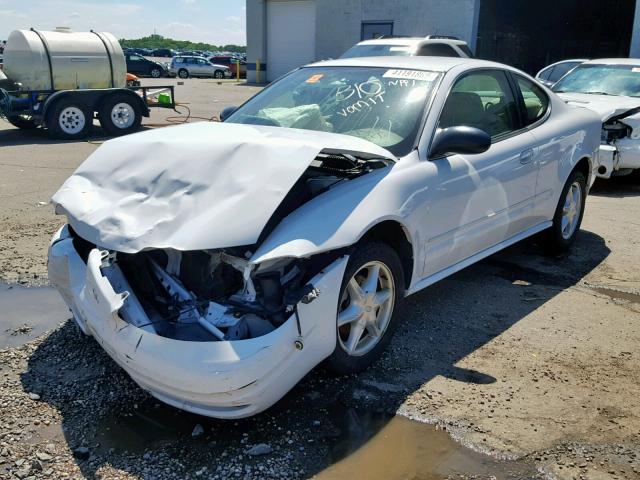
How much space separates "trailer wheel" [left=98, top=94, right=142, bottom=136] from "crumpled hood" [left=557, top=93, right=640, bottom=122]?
899 cm

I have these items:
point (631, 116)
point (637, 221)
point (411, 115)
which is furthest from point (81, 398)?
point (631, 116)

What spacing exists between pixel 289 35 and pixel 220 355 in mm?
29647

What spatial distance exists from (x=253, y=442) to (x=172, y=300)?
2.68ft

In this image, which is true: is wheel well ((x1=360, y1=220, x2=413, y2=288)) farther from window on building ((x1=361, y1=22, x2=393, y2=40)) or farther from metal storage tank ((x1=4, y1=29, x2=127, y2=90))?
window on building ((x1=361, y1=22, x2=393, y2=40))

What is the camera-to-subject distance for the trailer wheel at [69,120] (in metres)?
12.7

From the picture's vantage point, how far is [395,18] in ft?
85.9

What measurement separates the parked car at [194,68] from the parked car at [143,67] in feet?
5.42

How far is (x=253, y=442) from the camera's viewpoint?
2963 millimetres

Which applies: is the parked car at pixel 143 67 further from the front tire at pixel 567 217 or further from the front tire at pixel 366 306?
the front tire at pixel 366 306

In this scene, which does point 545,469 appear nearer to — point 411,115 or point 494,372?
point 494,372

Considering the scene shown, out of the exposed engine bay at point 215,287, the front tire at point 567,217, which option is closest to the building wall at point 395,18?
the front tire at point 567,217

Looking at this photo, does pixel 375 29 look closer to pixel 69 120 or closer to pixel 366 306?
pixel 69 120

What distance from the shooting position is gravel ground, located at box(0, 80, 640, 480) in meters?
2.85

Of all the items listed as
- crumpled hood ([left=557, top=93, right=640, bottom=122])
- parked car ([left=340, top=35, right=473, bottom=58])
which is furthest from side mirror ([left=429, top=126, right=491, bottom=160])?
parked car ([left=340, top=35, right=473, bottom=58])
